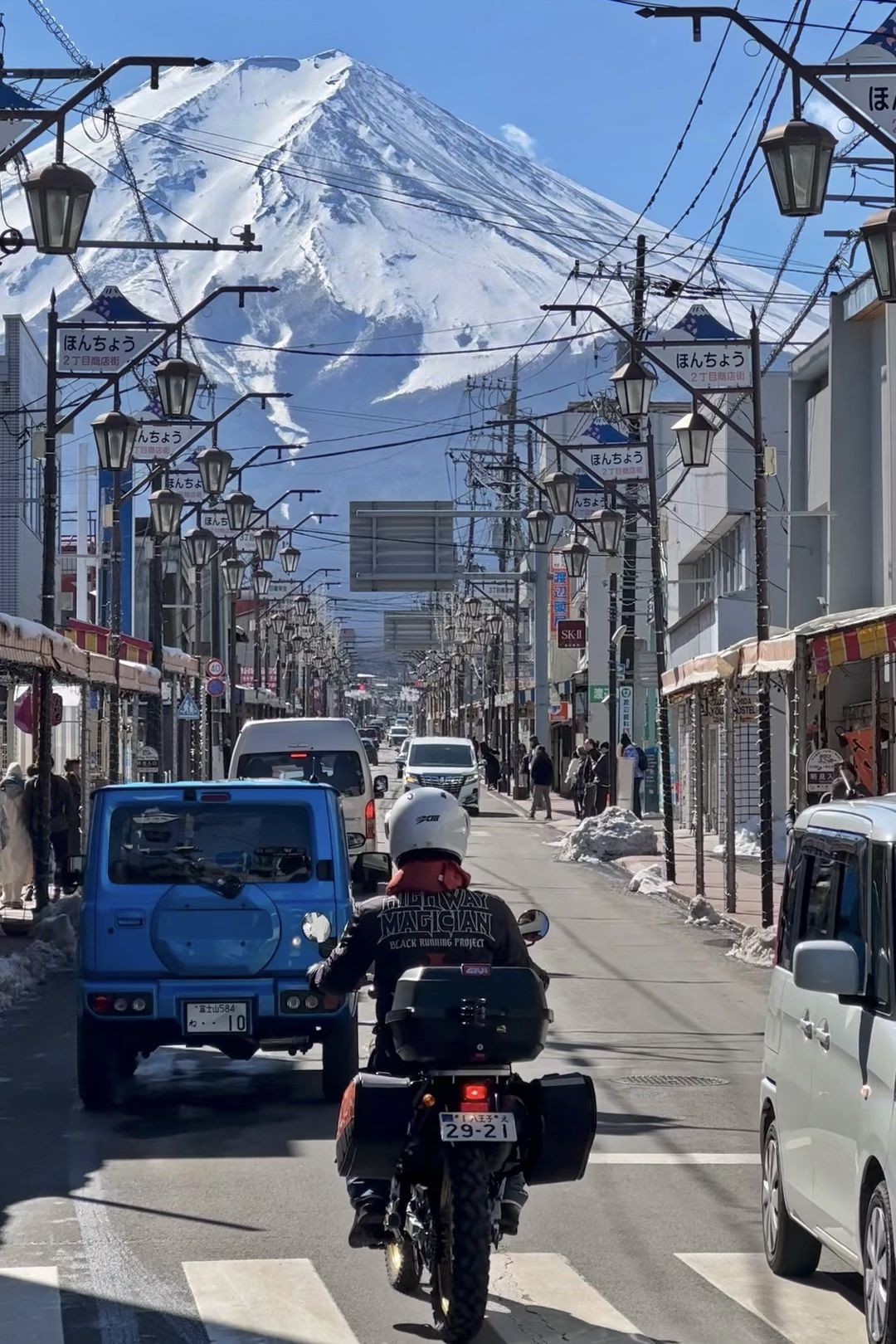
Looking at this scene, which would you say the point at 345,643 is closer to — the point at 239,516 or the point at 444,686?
the point at 444,686

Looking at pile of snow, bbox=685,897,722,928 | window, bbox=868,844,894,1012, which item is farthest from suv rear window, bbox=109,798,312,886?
pile of snow, bbox=685,897,722,928

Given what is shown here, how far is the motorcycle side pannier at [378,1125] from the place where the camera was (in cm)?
625

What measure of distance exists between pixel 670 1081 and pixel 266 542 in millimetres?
38309

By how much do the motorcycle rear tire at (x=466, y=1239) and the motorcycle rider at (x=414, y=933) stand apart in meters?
0.59

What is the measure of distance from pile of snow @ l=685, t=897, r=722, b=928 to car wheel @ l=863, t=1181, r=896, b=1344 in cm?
1725

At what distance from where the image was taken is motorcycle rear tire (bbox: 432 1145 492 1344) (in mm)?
5980

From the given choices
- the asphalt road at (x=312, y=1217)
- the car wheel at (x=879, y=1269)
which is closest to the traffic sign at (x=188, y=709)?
the asphalt road at (x=312, y=1217)

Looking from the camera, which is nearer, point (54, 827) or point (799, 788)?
point (799, 788)

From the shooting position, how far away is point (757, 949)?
64.4 ft

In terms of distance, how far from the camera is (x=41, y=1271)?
7324mm

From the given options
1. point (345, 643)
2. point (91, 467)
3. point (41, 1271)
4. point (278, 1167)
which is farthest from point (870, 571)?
point (345, 643)

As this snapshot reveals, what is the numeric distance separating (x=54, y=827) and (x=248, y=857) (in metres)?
15.7

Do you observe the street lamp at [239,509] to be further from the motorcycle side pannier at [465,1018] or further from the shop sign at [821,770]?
the motorcycle side pannier at [465,1018]

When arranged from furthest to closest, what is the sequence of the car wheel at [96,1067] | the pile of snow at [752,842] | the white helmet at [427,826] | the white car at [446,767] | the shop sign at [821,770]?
1. the white car at [446,767]
2. the pile of snow at [752,842]
3. the shop sign at [821,770]
4. the car wheel at [96,1067]
5. the white helmet at [427,826]
